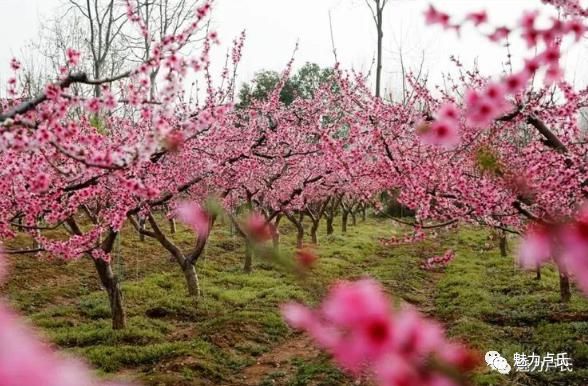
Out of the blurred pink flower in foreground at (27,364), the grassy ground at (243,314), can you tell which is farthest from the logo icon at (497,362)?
the blurred pink flower in foreground at (27,364)

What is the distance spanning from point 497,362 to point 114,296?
21.7ft

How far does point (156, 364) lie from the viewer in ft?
29.0

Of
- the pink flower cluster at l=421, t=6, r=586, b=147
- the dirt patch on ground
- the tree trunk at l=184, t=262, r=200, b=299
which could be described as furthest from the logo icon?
the tree trunk at l=184, t=262, r=200, b=299

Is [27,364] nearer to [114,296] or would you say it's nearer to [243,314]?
[114,296]

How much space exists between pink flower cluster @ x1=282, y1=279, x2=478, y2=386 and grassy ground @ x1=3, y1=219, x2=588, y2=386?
3.65 m

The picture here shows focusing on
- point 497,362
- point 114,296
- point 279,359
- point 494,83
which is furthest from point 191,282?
point 494,83

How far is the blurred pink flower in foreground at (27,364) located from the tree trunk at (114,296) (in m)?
10.3

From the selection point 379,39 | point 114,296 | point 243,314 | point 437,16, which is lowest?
point 243,314

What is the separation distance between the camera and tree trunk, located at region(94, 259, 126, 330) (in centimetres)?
1052

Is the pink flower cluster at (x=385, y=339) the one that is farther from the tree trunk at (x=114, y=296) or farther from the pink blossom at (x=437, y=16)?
the tree trunk at (x=114, y=296)

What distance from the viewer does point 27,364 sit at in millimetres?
596

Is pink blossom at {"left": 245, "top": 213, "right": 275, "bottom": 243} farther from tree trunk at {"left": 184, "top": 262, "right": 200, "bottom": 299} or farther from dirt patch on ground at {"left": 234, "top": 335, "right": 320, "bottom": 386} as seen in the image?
tree trunk at {"left": 184, "top": 262, "right": 200, "bottom": 299}

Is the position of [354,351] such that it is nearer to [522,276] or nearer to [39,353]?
[39,353]

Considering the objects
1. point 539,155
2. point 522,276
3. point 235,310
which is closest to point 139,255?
point 235,310
